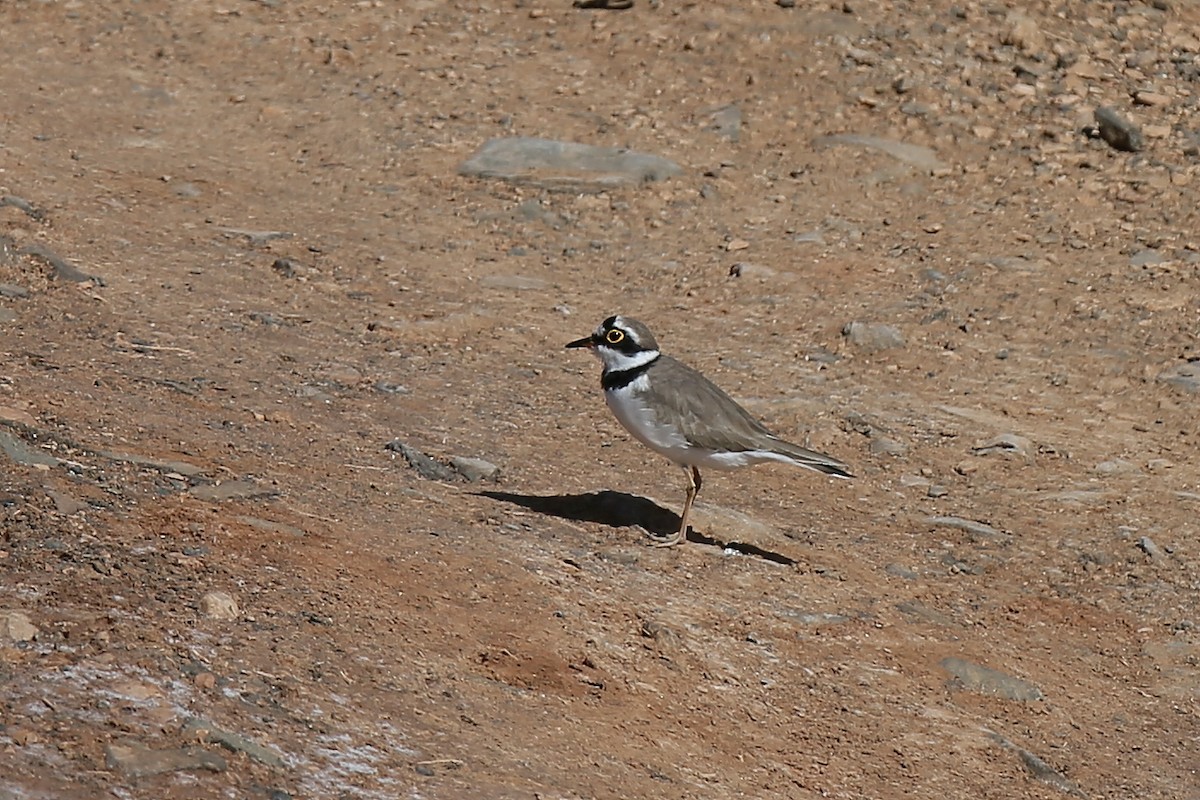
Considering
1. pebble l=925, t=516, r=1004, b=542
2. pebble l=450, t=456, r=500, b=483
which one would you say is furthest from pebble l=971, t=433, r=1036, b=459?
pebble l=450, t=456, r=500, b=483

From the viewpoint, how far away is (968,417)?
34.0 feet

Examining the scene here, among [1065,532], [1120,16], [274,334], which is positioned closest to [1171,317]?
[1065,532]

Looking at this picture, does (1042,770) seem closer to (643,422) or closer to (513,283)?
(643,422)

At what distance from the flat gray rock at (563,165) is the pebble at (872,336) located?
2526mm

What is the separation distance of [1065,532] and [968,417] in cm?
141

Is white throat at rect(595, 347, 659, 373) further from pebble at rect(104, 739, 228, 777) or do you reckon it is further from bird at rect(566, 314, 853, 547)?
pebble at rect(104, 739, 228, 777)

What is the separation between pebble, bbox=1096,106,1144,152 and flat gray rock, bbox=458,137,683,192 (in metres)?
3.53

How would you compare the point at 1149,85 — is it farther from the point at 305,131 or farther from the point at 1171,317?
the point at 305,131

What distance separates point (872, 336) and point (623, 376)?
348 centimetres

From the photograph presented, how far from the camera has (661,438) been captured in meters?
7.99

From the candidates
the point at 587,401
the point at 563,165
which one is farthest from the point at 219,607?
the point at 563,165

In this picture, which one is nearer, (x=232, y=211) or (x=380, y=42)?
(x=232, y=211)

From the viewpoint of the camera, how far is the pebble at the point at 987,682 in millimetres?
7344

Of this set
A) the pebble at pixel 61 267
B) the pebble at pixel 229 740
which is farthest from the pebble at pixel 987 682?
the pebble at pixel 61 267
